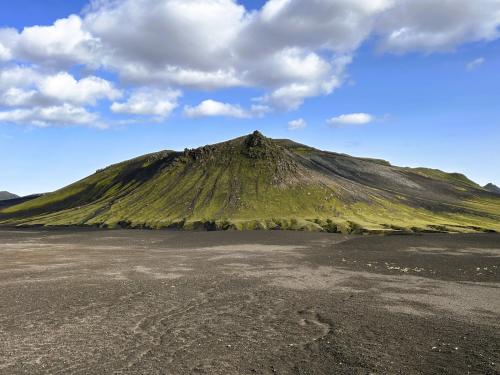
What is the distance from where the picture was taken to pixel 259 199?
125 m

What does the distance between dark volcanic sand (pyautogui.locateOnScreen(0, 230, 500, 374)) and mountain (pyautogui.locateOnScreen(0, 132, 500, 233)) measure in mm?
60966

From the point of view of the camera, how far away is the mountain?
364ft

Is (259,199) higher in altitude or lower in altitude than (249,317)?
higher

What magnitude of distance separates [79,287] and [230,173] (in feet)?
370

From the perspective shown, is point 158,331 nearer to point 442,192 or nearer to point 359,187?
point 359,187

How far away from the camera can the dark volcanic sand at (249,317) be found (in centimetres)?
1602

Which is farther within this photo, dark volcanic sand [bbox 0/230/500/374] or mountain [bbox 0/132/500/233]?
mountain [bbox 0/132/500/233]

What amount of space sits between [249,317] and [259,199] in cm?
10183

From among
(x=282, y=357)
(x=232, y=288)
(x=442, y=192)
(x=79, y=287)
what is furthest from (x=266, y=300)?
(x=442, y=192)

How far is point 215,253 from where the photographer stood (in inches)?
2242

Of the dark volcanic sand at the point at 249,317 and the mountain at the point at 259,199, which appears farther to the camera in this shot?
the mountain at the point at 259,199

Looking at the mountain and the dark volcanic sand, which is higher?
the mountain

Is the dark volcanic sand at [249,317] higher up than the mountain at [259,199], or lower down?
lower down

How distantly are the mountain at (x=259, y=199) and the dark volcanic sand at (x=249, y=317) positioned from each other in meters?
61.0
